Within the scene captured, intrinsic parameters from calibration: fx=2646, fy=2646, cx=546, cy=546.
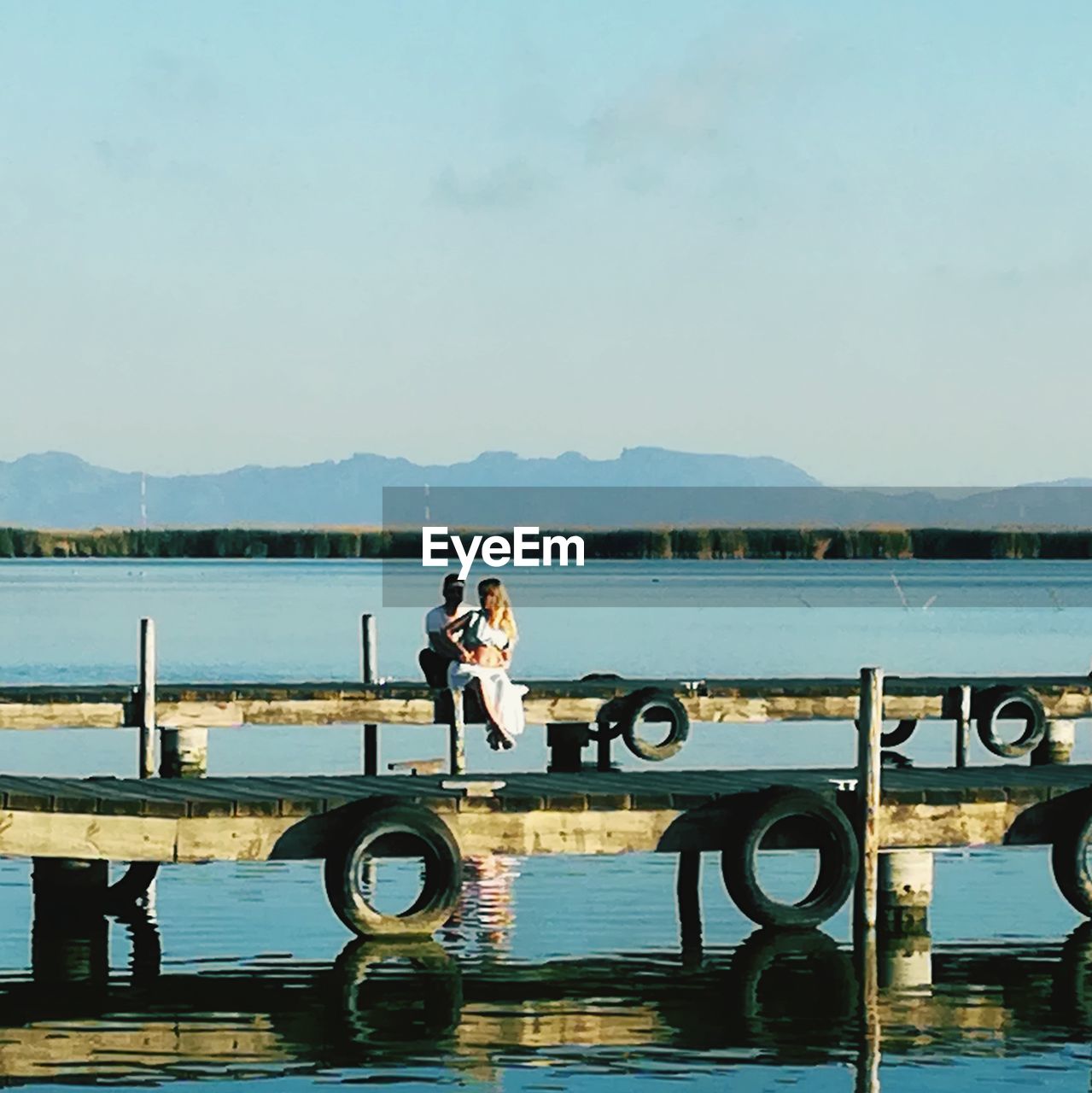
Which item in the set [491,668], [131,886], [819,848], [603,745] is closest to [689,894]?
[819,848]

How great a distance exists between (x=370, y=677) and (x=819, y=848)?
13.6 m

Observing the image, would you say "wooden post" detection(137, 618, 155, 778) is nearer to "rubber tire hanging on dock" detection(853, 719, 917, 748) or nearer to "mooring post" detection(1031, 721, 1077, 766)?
"rubber tire hanging on dock" detection(853, 719, 917, 748)

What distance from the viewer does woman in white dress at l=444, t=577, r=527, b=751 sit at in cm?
2531

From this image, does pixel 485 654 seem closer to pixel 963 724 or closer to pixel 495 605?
pixel 495 605

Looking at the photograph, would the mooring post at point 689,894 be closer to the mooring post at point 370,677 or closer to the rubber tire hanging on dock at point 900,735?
the mooring post at point 370,677

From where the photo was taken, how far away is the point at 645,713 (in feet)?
100

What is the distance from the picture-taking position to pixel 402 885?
23516 millimetres

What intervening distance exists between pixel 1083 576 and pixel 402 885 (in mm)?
154632

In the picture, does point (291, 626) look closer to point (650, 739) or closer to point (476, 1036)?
point (650, 739)

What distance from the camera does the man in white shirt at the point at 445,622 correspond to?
2577cm

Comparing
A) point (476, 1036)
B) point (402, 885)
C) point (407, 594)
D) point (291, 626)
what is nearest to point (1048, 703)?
point (402, 885)

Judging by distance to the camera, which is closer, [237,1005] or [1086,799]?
[237,1005]

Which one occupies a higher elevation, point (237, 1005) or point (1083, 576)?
point (1083, 576)

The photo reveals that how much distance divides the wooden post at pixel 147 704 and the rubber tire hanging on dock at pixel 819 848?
10.2 meters
